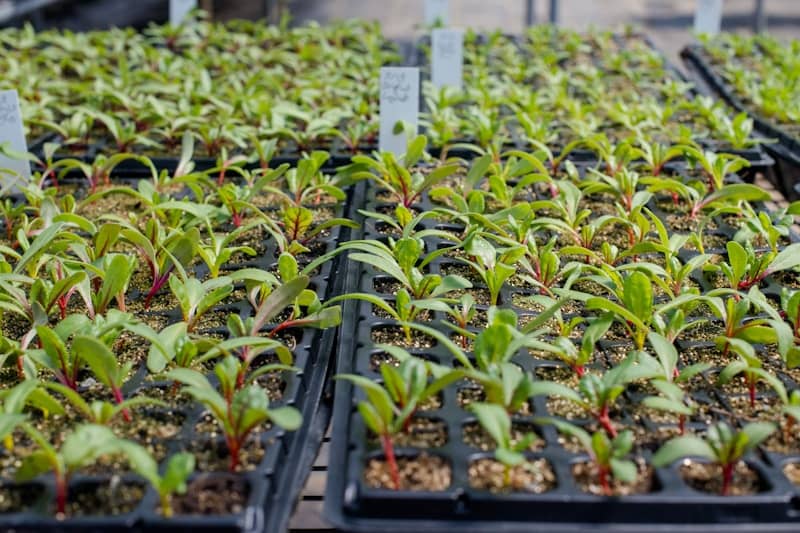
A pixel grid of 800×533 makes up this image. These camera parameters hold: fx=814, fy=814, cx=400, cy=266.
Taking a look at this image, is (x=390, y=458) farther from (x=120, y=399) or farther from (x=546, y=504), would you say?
(x=120, y=399)

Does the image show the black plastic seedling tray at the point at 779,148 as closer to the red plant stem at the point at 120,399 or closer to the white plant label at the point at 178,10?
the red plant stem at the point at 120,399

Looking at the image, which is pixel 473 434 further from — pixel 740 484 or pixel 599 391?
pixel 740 484

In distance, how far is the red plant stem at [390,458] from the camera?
836 mm

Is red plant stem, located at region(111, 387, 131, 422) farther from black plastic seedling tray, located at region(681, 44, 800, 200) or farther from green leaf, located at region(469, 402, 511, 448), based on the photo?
black plastic seedling tray, located at region(681, 44, 800, 200)

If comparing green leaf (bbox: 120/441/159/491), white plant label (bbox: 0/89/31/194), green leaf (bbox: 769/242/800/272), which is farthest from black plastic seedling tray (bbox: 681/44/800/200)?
white plant label (bbox: 0/89/31/194)

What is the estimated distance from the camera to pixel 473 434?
0.94 metres

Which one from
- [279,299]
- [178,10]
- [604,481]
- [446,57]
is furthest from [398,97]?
[178,10]

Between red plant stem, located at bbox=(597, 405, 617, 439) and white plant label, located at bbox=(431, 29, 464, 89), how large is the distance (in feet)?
4.77

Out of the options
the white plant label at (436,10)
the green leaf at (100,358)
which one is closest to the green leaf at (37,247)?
the green leaf at (100,358)

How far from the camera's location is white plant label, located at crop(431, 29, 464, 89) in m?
2.22

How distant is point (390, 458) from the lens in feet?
2.80

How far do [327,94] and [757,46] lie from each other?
70.2 inches

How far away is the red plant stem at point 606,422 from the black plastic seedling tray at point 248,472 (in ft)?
1.10

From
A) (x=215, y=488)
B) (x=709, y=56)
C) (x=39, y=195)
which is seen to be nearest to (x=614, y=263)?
(x=215, y=488)
